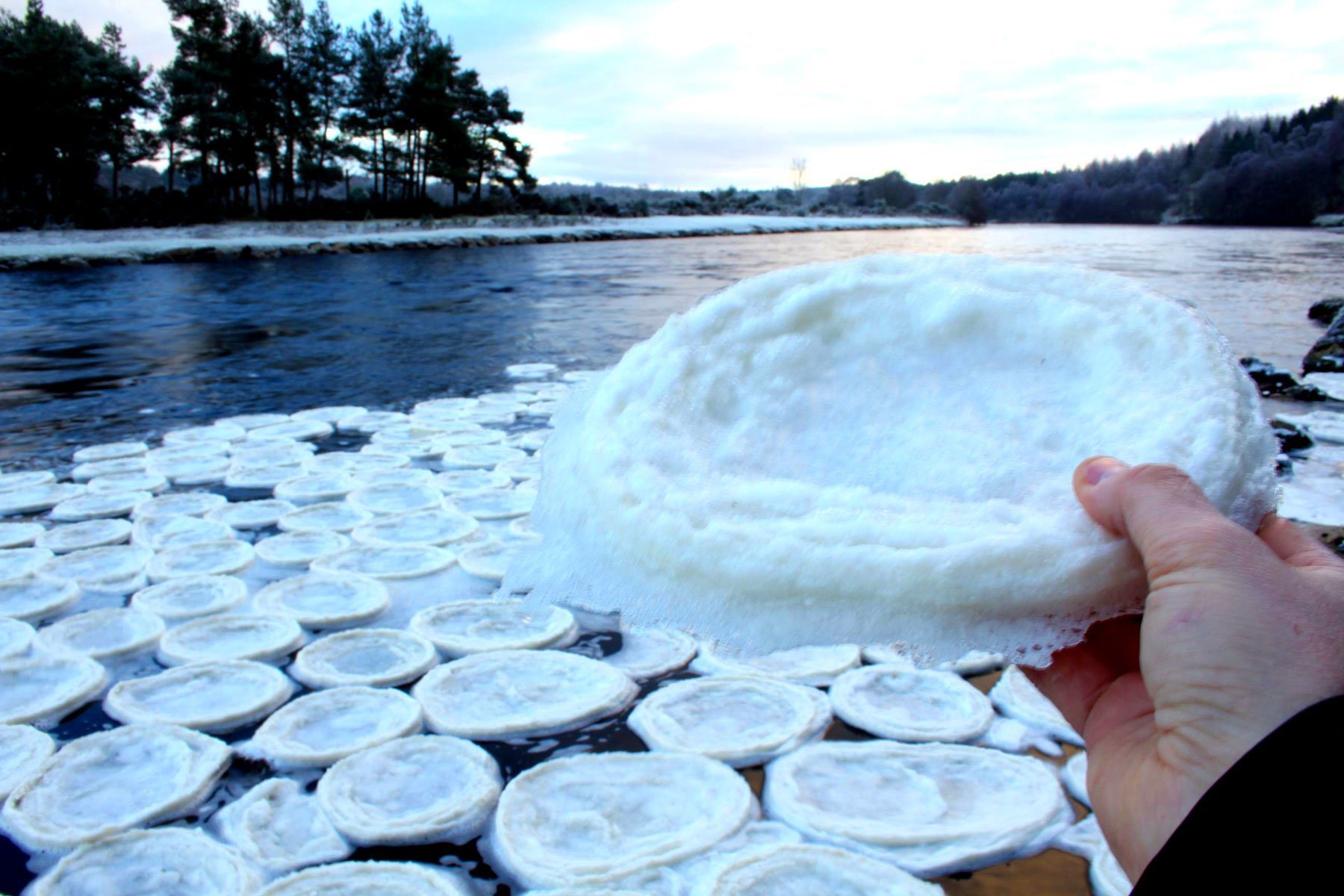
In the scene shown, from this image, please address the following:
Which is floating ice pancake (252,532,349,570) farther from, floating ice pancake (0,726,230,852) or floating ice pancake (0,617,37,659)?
floating ice pancake (0,726,230,852)

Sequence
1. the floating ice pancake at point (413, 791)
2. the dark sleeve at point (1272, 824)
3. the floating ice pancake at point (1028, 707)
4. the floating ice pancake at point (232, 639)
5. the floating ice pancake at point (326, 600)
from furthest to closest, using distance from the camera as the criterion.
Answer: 1. the floating ice pancake at point (326, 600)
2. the floating ice pancake at point (232, 639)
3. the floating ice pancake at point (1028, 707)
4. the floating ice pancake at point (413, 791)
5. the dark sleeve at point (1272, 824)

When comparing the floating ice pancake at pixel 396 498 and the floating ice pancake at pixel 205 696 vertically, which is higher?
the floating ice pancake at pixel 396 498

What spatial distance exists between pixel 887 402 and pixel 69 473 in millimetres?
4000

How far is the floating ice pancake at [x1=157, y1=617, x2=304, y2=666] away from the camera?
206cm

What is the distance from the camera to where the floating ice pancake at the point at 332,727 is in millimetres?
1665

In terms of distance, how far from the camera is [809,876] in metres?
1.33

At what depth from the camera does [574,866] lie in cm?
135

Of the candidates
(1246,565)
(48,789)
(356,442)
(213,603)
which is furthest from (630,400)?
(356,442)

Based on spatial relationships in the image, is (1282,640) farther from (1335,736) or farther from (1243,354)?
(1243,354)

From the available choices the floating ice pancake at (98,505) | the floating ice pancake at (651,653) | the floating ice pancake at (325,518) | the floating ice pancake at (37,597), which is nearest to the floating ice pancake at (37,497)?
the floating ice pancake at (98,505)

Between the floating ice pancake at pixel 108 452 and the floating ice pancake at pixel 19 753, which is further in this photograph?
the floating ice pancake at pixel 108 452

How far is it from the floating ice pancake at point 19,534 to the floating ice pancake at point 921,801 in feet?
8.91

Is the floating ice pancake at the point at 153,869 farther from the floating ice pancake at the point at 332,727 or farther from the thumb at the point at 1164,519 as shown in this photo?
the thumb at the point at 1164,519

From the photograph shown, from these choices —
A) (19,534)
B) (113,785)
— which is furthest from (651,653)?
(19,534)
